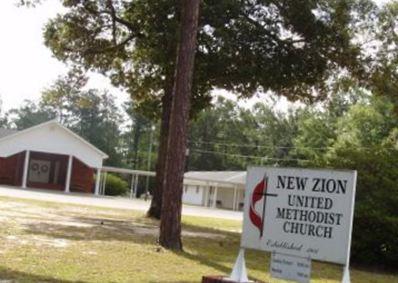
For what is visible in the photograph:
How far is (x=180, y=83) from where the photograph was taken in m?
15.5

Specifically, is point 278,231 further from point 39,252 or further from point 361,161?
point 361,161

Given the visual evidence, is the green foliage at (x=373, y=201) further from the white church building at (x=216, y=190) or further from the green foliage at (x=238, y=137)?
the green foliage at (x=238, y=137)

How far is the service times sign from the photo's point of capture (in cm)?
813

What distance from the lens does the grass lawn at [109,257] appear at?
34.7ft

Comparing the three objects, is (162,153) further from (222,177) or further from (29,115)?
(29,115)

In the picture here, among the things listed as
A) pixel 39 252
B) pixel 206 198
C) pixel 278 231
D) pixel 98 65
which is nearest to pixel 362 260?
pixel 39 252

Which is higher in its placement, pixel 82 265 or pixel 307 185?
pixel 307 185

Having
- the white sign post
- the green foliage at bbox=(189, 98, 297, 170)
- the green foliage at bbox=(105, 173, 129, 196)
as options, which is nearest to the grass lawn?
the white sign post

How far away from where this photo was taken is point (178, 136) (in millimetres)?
15359

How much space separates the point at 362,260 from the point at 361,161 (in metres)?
2.81

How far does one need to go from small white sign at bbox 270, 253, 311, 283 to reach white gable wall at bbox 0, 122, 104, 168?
4757 centimetres

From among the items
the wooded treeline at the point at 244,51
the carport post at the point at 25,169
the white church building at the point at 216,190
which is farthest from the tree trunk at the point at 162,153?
the white church building at the point at 216,190

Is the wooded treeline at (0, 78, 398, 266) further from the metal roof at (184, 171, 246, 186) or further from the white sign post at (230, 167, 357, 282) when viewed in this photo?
the white sign post at (230, 167, 357, 282)

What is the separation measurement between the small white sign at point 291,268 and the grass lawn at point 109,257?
2.63m
